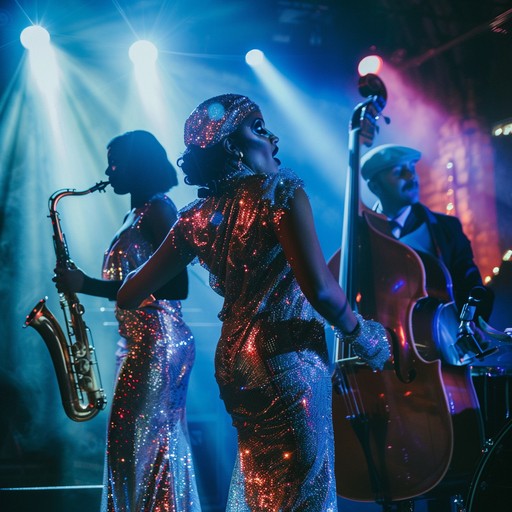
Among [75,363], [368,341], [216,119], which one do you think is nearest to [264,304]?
[368,341]

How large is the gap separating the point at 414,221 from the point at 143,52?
3.56m

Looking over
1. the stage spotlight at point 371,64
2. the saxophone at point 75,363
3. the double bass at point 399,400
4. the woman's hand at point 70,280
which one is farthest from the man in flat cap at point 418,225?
the saxophone at point 75,363

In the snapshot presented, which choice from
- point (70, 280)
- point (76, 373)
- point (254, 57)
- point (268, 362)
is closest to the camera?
point (268, 362)

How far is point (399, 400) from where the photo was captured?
2.44m

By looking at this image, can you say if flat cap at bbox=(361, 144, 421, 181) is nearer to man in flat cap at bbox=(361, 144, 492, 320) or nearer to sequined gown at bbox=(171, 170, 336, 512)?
man in flat cap at bbox=(361, 144, 492, 320)

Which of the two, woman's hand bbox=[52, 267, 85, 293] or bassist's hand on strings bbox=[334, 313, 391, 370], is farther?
woman's hand bbox=[52, 267, 85, 293]

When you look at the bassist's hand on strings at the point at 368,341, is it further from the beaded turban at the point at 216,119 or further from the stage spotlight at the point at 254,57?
the stage spotlight at the point at 254,57

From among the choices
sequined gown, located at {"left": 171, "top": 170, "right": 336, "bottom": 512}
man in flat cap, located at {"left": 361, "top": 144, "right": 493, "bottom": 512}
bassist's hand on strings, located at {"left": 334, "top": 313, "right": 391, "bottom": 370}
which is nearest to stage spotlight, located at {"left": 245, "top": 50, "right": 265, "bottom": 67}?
man in flat cap, located at {"left": 361, "top": 144, "right": 493, "bottom": 512}

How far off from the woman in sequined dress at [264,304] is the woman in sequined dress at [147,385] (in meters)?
0.86

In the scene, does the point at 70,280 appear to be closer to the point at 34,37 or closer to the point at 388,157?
the point at 388,157

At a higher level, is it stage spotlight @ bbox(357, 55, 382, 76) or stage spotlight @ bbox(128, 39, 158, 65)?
stage spotlight @ bbox(128, 39, 158, 65)

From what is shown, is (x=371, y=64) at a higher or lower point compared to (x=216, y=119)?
higher

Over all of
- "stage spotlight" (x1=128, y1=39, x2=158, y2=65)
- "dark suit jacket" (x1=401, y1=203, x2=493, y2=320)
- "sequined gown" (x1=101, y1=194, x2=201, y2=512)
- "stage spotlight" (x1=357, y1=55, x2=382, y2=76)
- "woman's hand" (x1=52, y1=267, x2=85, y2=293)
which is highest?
"stage spotlight" (x1=128, y1=39, x2=158, y2=65)

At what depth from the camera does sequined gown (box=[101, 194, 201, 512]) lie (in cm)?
262
